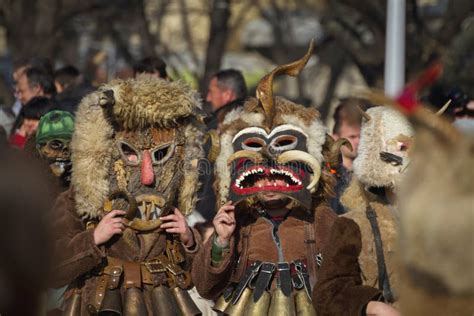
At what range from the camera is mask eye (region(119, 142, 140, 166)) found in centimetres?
675

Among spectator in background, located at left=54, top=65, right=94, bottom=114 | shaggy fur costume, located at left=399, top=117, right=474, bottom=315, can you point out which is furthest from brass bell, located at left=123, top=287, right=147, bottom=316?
shaggy fur costume, located at left=399, top=117, right=474, bottom=315

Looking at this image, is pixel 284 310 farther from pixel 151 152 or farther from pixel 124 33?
pixel 124 33

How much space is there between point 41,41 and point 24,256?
17497 millimetres

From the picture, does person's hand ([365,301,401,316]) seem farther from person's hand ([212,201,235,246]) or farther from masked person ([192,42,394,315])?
person's hand ([212,201,235,246])

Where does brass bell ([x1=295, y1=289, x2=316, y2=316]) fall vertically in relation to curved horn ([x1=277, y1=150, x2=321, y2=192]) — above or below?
below

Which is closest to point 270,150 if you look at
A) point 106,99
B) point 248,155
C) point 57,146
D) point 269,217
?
point 248,155

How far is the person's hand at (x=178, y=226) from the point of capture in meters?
6.66

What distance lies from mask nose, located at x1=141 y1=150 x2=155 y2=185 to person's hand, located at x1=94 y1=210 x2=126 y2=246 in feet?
0.75

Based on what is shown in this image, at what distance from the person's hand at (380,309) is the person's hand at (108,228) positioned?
5.26ft

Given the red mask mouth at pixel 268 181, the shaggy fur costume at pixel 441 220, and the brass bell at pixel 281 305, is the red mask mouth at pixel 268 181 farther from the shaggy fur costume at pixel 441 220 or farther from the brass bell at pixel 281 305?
the shaggy fur costume at pixel 441 220

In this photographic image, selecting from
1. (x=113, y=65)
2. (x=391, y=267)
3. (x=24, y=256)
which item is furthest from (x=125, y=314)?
(x=113, y=65)

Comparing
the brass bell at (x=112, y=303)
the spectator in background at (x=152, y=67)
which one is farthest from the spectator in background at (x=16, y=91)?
the brass bell at (x=112, y=303)

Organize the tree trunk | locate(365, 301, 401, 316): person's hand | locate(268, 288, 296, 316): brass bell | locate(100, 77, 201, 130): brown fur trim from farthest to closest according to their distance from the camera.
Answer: the tree trunk < locate(100, 77, 201, 130): brown fur trim < locate(268, 288, 296, 316): brass bell < locate(365, 301, 401, 316): person's hand

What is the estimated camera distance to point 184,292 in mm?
6742
